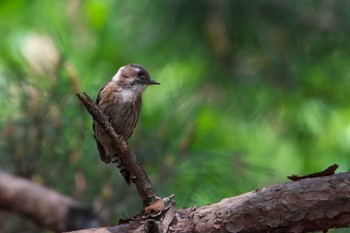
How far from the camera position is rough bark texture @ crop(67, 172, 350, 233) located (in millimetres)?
2293

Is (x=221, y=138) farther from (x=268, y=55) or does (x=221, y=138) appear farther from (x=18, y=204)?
(x=18, y=204)

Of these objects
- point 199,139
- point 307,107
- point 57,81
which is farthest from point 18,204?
point 307,107

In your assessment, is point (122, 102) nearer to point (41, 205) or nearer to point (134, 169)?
point (41, 205)

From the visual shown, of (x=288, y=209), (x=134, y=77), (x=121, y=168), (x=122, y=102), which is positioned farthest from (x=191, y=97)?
(x=288, y=209)

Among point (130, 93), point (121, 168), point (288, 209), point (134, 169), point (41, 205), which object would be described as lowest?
point (288, 209)

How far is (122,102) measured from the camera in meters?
3.42

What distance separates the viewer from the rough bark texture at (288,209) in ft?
7.52

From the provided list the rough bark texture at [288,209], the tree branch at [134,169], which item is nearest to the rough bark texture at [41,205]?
the tree branch at [134,169]

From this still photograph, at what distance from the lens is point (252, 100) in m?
4.80

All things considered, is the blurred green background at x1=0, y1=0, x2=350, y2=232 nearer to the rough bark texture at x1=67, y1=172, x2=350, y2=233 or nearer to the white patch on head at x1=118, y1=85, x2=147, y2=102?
the white patch on head at x1=118, y1=85, x2=147, y2=102

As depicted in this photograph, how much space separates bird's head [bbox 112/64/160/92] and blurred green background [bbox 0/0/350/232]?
0.24 m

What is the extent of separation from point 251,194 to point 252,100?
241 centimetres

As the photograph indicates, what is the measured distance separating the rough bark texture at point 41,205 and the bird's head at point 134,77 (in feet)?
1.71

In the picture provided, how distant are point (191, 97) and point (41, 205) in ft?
3.39
